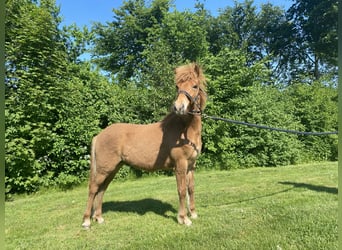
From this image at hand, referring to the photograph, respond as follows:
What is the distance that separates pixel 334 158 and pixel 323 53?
580 inches

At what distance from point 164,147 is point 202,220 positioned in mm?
1368

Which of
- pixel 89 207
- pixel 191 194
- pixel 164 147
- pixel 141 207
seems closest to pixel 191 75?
pixel 164 147

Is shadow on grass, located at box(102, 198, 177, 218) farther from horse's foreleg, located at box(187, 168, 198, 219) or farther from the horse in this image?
the horse

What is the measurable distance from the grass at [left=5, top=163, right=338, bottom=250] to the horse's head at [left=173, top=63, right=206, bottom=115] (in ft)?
5.96

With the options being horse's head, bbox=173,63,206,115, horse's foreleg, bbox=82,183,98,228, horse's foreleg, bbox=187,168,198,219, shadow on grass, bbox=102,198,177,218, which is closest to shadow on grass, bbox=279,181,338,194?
horse's foreleg, bbox=187,168,198,219

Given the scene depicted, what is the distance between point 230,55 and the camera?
12992mm

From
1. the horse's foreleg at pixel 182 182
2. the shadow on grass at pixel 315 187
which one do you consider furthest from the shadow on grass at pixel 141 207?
the shadow on grass at pixel 315 187

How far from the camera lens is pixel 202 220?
4559 millimetres

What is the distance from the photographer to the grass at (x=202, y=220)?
359 cm

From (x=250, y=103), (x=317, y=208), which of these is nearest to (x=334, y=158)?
(x=250, y=103)

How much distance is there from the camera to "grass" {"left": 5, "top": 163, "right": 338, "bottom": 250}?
11.8 ft

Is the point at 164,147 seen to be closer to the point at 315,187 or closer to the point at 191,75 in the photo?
the point at 191,75

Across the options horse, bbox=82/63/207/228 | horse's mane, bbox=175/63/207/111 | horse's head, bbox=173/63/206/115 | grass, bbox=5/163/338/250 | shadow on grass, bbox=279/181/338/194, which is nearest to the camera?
grass, bbox=5/163/338/250

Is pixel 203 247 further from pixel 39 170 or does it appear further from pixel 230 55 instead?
pixel 230 55
